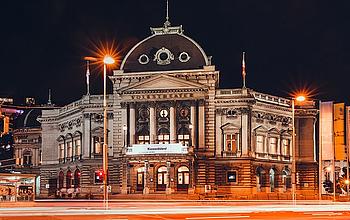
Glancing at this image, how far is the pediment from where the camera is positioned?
97125 millimetres

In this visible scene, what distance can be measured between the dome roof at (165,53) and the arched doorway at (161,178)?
1453 cm

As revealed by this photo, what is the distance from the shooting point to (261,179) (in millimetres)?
102000

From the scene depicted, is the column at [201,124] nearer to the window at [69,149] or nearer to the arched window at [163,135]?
the arched window at [163,135]

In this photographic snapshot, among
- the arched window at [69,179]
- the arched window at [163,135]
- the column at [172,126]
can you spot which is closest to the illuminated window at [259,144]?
the column at [172,126]

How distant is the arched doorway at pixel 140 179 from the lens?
98.4 metres

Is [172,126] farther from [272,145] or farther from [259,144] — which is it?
[272,145]

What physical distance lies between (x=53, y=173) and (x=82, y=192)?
579 inches

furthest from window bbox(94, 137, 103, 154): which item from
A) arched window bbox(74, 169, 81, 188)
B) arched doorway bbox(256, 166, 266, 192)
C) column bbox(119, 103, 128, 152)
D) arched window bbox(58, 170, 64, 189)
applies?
arched doorway bbox(256, 166, 266, 192)

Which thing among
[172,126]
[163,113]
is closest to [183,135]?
[172,126]

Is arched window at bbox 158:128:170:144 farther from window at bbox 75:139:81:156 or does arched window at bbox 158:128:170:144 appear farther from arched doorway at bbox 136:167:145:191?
window at bbox 75:139:81:156

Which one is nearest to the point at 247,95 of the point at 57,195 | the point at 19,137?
the point at 57,195

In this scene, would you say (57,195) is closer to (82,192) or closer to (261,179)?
(82,192)

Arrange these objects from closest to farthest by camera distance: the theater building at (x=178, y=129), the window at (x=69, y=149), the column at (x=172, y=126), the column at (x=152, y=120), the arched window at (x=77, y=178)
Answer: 1. the theater building at (x=178, y=129)
2. the column at (x=172, y=126)
3. the column at (x=152, y=120)
4. the arched window at (x=77, y=178)
5. the window at (x=69, y=149)

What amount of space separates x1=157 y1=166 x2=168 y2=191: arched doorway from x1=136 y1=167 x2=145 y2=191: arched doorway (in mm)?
2224
